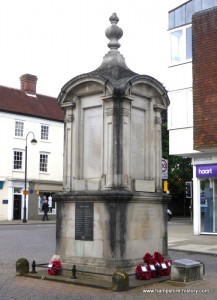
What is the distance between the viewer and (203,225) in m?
25.5

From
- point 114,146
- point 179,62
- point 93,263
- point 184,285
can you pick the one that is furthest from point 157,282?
point 179,62

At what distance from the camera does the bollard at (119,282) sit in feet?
29.5

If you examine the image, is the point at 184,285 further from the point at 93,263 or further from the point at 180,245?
the point at 180,245

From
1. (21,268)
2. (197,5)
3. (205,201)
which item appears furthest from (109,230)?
(197,5)

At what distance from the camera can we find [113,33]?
1184 centimetres

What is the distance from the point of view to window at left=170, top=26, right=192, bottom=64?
25938mm

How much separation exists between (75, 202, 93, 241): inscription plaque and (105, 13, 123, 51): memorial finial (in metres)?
4.06

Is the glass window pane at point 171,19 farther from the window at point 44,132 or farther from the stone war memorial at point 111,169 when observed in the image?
the window at point 44,132

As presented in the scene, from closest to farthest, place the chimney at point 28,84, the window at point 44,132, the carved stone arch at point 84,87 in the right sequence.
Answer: the carved stone arch at point 84,87 < the window at point 44,132 < the chimney at point 28,84

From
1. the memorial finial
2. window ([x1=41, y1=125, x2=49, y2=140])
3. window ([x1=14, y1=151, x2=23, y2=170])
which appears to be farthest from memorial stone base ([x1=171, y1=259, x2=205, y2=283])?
window ([x1=41, y1=125, x2=49, y2=140])

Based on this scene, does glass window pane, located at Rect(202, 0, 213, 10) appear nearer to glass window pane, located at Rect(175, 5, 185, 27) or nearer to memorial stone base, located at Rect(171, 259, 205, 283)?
glass window pane, located at Rect(175, 5, 185, 27)

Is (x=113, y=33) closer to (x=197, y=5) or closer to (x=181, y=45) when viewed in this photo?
(x=181, y=45)

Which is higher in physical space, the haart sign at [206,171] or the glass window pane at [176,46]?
the glass window pane at [176,46]

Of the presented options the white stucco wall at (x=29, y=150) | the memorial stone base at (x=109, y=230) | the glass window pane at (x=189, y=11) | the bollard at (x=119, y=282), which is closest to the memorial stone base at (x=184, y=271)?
the memorial stone base at (x=109, y=230)
